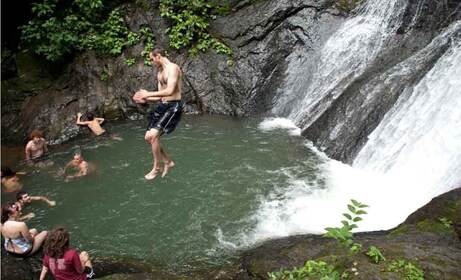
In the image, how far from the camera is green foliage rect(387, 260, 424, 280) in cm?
332

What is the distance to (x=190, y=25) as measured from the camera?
12.8 meters

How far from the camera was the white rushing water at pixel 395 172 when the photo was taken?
7.21m

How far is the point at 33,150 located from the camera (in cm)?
1063

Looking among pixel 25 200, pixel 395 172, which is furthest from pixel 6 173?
pixel 395 172

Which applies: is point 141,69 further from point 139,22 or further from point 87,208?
point 87,208

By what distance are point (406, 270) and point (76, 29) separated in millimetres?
12159

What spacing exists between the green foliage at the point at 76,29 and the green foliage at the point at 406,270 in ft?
36.9

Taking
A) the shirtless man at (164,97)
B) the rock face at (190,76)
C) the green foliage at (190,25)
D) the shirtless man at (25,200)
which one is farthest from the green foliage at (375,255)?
the green foliage at (190,25)

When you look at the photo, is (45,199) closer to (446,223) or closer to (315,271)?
(315,271)

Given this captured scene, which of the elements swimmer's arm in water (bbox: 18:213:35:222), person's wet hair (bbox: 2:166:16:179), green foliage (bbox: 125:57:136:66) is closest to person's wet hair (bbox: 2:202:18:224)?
swimmer's arm in water (bbox: 18:213:35:222)

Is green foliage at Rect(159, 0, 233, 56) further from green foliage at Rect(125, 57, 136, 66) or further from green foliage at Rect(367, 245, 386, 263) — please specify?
green foliage at Rect(367, 245, 386, 263)

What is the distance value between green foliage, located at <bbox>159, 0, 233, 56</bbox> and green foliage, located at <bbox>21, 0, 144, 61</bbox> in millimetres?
1192

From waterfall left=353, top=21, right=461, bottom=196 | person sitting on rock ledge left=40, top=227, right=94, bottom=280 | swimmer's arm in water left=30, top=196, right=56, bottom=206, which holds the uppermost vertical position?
waterfall left=353, top=21, right=461, bottom=196

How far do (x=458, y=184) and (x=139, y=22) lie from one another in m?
9.90
